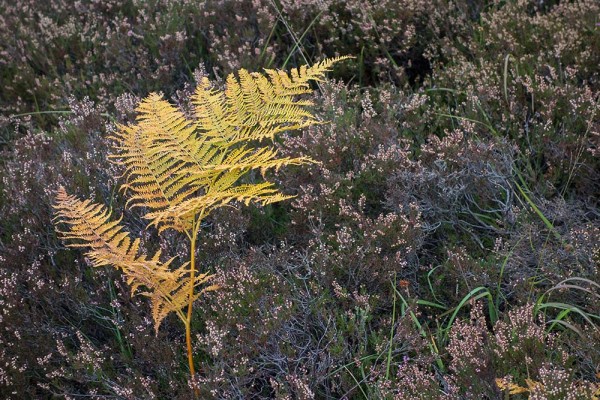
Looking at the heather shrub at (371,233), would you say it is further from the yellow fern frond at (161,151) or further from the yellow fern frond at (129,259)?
the yellow fern frond at (161,151)

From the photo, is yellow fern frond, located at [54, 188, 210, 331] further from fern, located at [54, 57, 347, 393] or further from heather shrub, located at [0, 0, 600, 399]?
heather shrub, located at [0, 0, 600, 399]

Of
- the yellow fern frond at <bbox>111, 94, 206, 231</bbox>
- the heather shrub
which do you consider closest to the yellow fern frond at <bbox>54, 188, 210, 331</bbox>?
the yellow fern frond at <bbox>111, 94, 206, 231</bbox>

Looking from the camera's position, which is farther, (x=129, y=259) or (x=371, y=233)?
(x=371, y=233)

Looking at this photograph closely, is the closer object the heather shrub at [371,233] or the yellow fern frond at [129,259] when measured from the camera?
the yellow fern frond at [129,259]

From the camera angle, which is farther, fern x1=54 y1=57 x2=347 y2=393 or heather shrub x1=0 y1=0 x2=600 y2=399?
heather shrub x1=0 y1=0 x2=600 y2=399

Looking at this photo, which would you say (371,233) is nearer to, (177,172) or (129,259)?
(177,172)

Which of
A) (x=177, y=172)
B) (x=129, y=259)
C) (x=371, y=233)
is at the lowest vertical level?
(x=371, y=233)

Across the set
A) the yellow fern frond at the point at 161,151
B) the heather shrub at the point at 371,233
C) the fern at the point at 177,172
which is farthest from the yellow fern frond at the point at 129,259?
the heather shrub at the point at 371,233

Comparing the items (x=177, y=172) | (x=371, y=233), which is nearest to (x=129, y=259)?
(x=177, y=172)

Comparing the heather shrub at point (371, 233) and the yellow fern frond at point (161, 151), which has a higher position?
the yellow fern frond at point (161, 151)

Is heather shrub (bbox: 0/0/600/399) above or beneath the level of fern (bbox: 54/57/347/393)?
Answer: beneath

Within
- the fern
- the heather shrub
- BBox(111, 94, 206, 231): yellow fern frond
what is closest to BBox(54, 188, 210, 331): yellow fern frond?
the fern

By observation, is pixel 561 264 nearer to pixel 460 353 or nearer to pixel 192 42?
pixel 460 353

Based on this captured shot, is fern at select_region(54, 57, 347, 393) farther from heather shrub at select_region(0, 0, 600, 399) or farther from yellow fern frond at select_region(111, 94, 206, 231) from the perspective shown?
heather shrub at select_region(0, 0, 600, 399)
